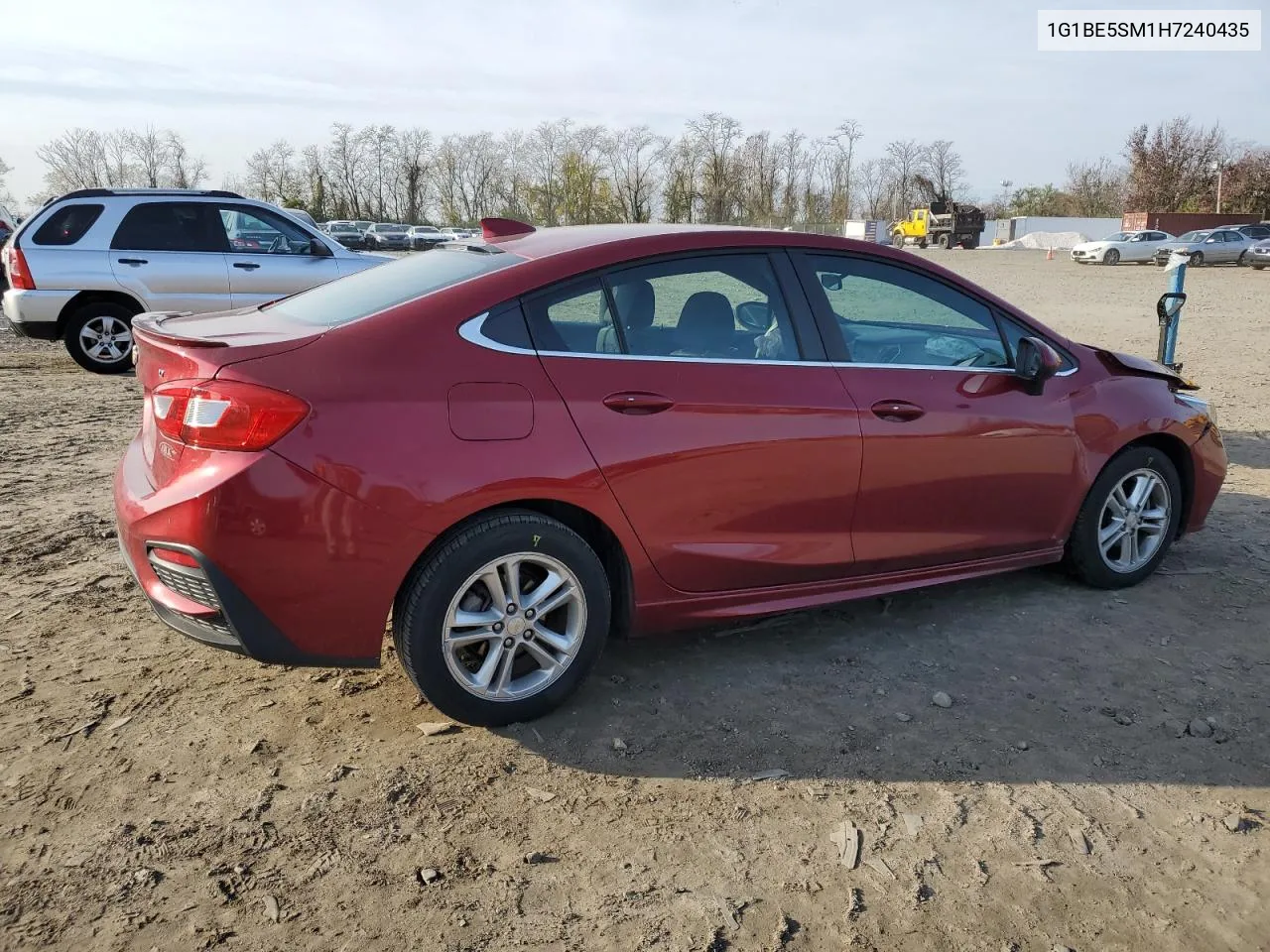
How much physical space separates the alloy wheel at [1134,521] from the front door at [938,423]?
308 millimetres

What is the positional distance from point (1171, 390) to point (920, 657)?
198cm

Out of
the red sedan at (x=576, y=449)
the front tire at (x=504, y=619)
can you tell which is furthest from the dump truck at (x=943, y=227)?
the front tire at (x=504, y=619)

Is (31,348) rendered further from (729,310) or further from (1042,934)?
(1042,934)

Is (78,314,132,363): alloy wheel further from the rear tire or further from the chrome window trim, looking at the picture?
the chrome window trim

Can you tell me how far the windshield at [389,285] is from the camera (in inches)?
132

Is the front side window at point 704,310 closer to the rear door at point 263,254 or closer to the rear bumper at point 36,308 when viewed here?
the rear door at point 263,254

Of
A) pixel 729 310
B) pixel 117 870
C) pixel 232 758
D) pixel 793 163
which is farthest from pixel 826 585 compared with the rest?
pixel 793 163

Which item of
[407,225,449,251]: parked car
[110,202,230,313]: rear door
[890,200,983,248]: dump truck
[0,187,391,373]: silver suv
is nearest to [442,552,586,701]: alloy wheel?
[0,187,391,373]: silver suv

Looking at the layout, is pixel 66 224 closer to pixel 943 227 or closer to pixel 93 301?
pixel 93 301

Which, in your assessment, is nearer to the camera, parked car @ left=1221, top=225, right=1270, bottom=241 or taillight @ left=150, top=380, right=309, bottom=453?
taillight @ left=150, top=380, right=309, bottom=453

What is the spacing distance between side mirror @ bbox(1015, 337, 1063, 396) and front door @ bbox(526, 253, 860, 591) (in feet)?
2.99

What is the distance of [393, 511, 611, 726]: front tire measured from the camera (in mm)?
3105

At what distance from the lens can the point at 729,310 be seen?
12.1 ft

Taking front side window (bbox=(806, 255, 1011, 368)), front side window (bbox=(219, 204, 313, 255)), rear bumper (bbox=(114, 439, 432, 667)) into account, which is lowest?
rear bumper (bbox=(114, 439, 432, 667))
